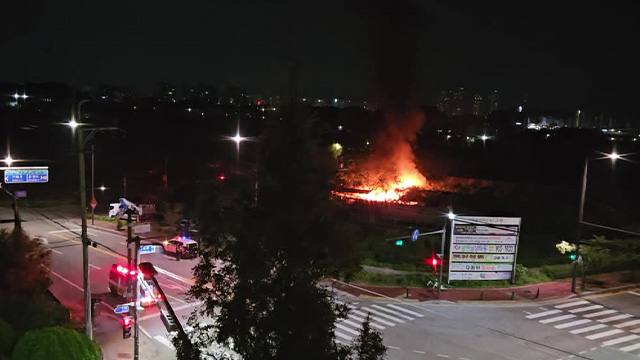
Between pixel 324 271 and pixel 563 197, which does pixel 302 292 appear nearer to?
pixel 324 271

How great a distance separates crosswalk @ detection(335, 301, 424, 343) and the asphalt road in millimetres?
39

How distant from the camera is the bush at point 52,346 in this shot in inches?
434

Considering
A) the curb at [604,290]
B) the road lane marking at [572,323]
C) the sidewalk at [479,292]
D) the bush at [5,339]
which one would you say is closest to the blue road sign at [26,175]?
the bush at [5,339]

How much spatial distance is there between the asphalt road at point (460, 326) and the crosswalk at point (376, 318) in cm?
4

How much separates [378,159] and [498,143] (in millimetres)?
31275

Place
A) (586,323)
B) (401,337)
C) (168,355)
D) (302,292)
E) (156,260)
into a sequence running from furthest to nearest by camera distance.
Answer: (156,260), (586,323), (401,337), (168,355), (302,292)

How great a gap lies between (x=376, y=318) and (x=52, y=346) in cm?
1304

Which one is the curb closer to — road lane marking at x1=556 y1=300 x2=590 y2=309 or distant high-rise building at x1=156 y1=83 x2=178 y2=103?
road lane marking at x1=556 y1=300 x2=590 y2=309

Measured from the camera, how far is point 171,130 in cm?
8144

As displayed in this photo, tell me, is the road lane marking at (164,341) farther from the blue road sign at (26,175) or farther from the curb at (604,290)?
the curb at (604,290)

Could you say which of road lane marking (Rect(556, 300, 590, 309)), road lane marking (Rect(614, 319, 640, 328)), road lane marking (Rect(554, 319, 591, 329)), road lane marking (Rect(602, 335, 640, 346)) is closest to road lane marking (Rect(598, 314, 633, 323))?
road lane marking (Rect(614, 319, 640, 328))

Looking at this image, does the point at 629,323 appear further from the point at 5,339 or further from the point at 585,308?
the point at 5,339

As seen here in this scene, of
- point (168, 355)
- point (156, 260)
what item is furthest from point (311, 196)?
point (156, 260)

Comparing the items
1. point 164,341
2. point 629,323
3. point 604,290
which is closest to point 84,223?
point 164,341
